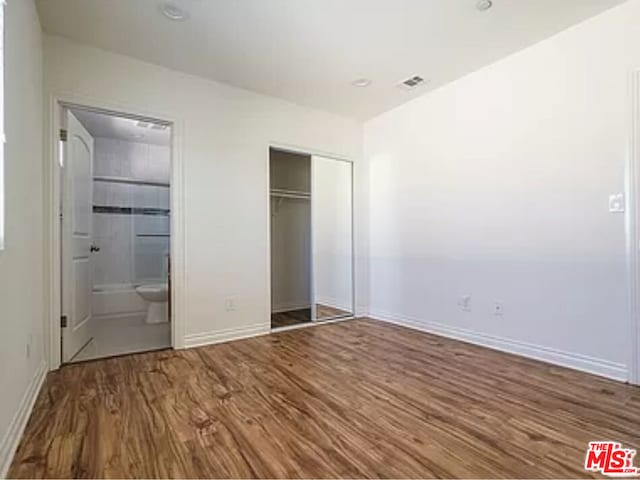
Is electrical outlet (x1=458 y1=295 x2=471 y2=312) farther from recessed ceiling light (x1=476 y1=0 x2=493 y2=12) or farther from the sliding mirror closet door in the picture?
recessed ceiling light (x1=476 y1=0 x2=493 y2=12)

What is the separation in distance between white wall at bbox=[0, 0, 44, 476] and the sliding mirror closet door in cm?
264

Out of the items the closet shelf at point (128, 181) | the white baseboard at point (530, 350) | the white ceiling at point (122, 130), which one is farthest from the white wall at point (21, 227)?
the white baseboard at point (530, 350)

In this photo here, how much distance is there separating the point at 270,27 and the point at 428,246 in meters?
2.55

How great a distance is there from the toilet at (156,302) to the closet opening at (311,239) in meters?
1.37

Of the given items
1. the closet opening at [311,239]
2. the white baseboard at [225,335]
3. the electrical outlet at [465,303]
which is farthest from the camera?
the closet opening at [311,239]

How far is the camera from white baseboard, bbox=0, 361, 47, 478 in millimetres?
1485

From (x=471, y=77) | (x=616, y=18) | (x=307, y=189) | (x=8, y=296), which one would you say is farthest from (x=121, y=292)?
(x=616, y=18)

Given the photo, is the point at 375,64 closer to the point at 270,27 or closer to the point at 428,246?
the point at 270,27

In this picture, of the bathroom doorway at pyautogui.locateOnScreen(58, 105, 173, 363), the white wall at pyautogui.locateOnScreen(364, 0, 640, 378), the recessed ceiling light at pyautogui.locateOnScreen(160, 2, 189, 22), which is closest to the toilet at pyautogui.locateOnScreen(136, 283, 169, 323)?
the bathroom doorway at pyautogui.locateOnScreen(58, 105, 173, 363)

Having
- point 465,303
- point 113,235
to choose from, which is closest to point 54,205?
point 113,235

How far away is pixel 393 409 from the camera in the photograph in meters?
2.03

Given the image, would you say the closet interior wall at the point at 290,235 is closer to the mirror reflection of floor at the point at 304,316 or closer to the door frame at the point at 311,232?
the mirror reflection of floor at the point at 304,316

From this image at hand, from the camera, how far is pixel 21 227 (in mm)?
1972

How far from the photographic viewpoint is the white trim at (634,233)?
236 cm
